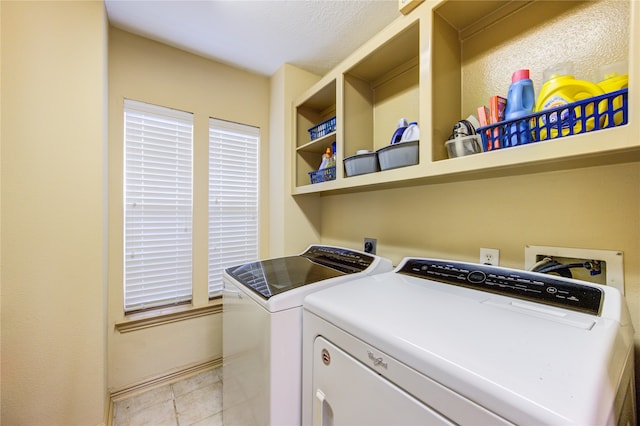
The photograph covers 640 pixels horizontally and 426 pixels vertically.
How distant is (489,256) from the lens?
3.83 feet

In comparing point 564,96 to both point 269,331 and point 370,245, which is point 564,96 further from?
point 269,331

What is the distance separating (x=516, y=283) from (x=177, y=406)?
204cm

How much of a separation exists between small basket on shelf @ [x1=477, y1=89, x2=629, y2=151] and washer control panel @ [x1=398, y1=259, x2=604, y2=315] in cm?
47

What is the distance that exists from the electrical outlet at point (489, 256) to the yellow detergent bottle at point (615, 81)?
1.98 ft

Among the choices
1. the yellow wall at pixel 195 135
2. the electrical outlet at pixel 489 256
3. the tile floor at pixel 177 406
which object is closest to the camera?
the electrical outlet at pixel 489 256

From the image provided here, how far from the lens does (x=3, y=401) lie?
48.4 inches

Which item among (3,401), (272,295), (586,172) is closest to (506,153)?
(586,172)

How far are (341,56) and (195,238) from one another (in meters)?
1.77

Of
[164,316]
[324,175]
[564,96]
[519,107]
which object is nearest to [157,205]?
[164,316]

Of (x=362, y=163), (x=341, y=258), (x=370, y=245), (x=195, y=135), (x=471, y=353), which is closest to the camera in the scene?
(x=471, y=353)

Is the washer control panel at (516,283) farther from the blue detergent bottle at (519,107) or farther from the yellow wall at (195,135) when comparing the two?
the yellow wall at (195,135)

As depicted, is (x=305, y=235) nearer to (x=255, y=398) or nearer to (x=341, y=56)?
(x=255, y=398)

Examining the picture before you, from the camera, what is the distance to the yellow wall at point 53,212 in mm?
1232

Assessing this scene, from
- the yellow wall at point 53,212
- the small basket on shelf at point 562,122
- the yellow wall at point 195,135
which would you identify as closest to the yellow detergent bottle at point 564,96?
the small basket on shelf at point 562,122
